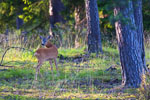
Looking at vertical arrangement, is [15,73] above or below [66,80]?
above

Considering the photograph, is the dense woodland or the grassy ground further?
the grassy ground

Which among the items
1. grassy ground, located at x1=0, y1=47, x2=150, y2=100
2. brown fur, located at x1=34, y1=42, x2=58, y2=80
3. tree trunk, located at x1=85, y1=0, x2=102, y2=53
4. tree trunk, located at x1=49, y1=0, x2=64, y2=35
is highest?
tree trunk, located at x1=49, y1=0, x2=64, y2=35

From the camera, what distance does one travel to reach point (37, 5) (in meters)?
17.7

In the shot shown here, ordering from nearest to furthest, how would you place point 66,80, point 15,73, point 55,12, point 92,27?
point 66,80 → point 15,73 → point 92,27 → point 55,12

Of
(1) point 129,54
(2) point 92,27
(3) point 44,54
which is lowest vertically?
(1) point 129,54

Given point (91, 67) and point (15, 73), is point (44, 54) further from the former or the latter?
point (91, 67)

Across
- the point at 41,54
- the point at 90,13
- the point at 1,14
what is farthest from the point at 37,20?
Result: the point at 41,54

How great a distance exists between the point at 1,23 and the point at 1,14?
5.01 feet

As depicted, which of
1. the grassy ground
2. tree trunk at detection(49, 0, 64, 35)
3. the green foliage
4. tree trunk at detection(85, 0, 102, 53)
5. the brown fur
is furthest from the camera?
tree trunk at detection(49, 0, 64, 35)

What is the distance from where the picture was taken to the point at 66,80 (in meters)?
7.85

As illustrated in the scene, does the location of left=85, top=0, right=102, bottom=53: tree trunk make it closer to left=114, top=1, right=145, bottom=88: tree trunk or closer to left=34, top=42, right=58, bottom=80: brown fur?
left=34, top=42, right=58, bottom=80: brown fur

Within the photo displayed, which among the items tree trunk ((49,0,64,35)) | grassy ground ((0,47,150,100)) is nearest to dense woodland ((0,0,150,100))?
grassy ground ((0,47,150,100))

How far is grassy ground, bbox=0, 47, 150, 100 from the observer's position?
6.84 metres

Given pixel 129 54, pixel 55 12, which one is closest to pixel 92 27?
pixel 129 54
